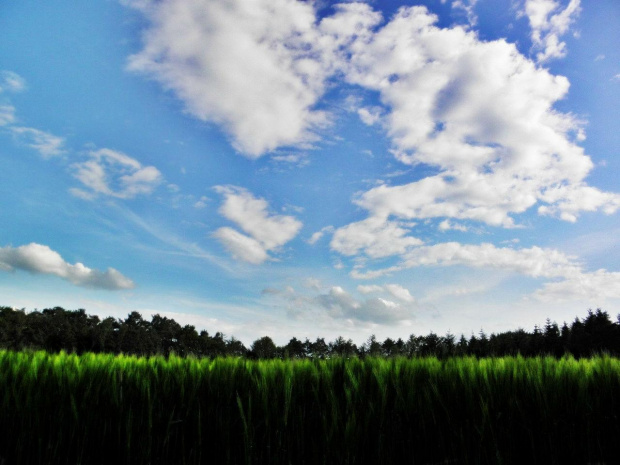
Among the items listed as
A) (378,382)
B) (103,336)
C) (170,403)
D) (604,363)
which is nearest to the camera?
(170,403)

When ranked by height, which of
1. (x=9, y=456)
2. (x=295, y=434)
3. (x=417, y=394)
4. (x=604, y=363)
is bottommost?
(x=9, y=456)

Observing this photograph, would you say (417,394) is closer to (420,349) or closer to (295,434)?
(295,434)

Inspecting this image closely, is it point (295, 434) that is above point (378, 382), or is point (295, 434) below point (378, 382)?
below

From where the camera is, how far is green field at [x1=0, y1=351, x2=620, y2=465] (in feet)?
10.8

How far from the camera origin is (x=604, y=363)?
5.16 metres

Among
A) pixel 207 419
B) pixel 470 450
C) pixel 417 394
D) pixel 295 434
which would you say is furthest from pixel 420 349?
pixel 207 419

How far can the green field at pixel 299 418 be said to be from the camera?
10.8 feet

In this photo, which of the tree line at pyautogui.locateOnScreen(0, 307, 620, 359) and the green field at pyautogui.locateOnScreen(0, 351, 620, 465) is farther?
the tree line at pyautogui.locateOnScreen(0, 307, 620, 359)

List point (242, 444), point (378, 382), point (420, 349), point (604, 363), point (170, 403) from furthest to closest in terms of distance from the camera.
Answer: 1. point (420, 349)
2. point (604, 363)
3. point (378, 382)
4. point (170, 403)
5. point (242, 444)

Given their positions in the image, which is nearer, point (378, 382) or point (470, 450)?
point (470, 450)

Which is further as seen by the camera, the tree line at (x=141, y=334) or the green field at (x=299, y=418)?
the tree line at (x=141, y=334)

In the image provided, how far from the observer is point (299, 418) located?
3447 millimetres

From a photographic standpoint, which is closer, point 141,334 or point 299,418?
point 299,418

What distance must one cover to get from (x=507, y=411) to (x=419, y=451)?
3.14ft
